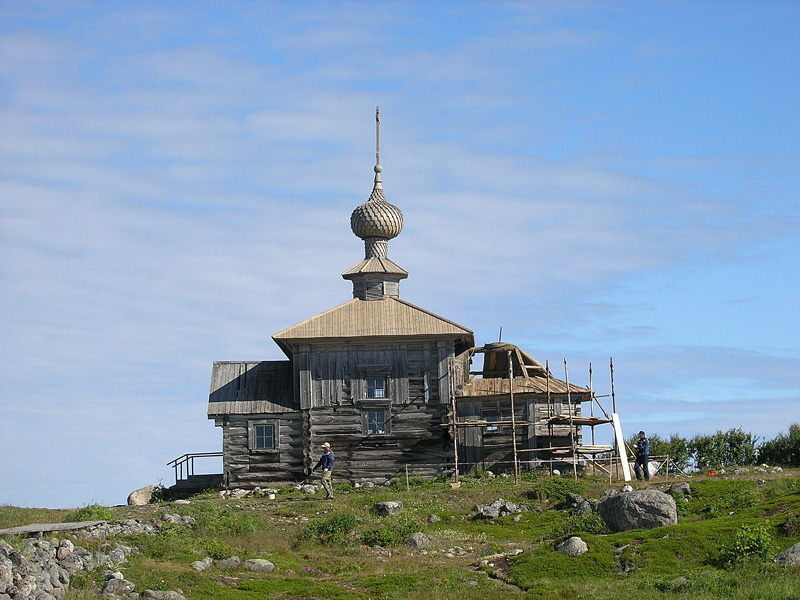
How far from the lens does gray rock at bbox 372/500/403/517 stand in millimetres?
33844

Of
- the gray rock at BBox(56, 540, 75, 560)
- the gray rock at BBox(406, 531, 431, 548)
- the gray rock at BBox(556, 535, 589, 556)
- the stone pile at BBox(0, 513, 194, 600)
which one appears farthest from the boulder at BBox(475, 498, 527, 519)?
the gray rock at BBox(56, 540, 75, 560)

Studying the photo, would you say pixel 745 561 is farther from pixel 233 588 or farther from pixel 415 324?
pixel 415 324

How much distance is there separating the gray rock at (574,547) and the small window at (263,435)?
19.1m

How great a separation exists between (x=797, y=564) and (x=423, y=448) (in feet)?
71.5

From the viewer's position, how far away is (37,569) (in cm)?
2167

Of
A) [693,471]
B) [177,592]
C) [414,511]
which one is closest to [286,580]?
[177,592]

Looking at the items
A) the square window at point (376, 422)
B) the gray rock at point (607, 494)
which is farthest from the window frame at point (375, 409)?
the gray rock at point (607, 494)

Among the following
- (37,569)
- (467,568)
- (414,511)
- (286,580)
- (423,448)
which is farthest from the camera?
(423,448)

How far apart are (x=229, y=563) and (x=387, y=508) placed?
8.79 metres

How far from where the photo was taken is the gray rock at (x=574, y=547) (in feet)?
86.8

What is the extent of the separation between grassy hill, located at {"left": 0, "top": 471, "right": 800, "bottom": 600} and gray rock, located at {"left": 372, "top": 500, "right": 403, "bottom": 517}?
1.11 ft

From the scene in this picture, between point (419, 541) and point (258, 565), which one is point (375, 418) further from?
point (258, 565)

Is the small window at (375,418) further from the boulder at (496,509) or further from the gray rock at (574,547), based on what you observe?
the gray rock at (574,547)

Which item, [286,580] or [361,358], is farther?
[361,358]
